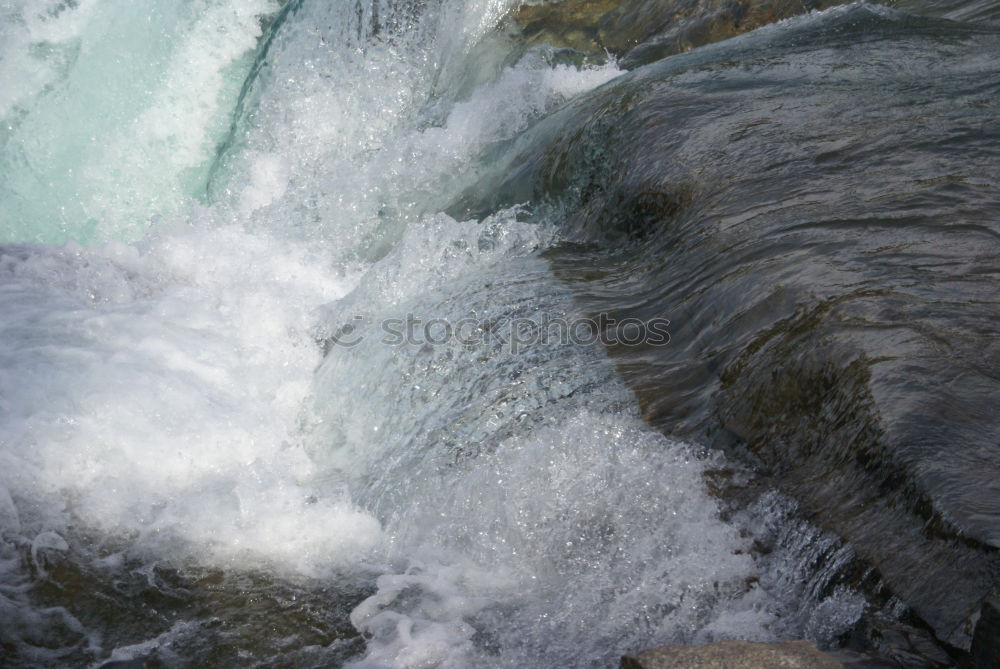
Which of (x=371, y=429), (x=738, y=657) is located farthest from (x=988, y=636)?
(x=371, y=429)

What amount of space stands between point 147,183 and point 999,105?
21.1 ft

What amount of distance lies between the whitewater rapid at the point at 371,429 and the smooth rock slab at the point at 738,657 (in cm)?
26

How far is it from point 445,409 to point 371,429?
1.33ft

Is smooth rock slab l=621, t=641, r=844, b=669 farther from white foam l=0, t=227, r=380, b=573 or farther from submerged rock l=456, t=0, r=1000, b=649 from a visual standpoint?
white foam l=0, t=227, r=380, b=573

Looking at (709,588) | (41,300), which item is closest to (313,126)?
(41,300)

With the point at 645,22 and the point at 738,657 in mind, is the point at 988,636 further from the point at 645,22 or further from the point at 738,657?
the point at 645,22

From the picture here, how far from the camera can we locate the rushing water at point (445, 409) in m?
2.54

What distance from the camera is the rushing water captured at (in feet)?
8.33

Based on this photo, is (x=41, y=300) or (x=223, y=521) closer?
(x=223, y=521)

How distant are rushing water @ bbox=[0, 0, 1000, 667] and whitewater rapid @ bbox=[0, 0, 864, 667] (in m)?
0.01

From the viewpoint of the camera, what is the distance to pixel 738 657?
196 cm

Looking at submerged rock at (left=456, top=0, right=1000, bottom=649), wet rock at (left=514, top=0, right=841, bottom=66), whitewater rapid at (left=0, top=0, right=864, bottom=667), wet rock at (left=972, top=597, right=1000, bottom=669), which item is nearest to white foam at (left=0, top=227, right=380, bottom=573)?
whitewater rapid at (left=0, top=0, right=864, bottom=667)

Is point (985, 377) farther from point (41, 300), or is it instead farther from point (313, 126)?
point (313, 126)

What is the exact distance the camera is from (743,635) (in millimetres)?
2258
